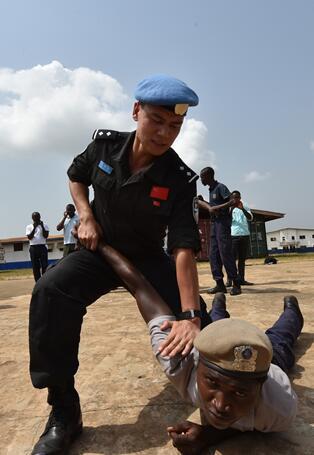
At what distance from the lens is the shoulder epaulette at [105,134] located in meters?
2.19

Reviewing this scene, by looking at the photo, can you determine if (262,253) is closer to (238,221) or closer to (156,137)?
(238,221)

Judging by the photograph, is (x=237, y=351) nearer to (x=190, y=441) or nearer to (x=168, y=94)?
(x=190, y=441)

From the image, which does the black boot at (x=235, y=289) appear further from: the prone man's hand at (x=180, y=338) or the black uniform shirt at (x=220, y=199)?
the prone man's hand at (x=180, y=338)

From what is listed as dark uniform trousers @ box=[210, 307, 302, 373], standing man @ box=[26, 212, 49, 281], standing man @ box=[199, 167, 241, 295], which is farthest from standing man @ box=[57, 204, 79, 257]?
dark uniform trousers @ box=[210, 307, 302, 373]

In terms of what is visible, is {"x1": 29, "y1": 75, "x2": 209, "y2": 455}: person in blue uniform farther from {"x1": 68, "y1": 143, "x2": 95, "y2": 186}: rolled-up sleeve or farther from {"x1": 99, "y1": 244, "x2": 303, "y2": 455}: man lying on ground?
{"x1": 99, "y1": 244, "x2": 303, "y2": 455}: man lying on ground

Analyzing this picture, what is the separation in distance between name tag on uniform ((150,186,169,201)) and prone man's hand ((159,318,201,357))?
62 cm

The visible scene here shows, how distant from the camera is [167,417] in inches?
71.2

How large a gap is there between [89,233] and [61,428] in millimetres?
880

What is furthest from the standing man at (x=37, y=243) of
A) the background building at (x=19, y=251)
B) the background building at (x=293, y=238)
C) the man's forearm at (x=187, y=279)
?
the background building at (x=293, y=238)

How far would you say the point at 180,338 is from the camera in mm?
1580

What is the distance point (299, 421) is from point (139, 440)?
67cm

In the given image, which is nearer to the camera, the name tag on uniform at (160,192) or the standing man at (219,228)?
the name tag on uniform at (160,192)

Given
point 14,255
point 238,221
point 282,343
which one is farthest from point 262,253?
point 14,255

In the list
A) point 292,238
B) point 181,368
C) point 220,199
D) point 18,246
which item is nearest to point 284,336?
point 181,368
